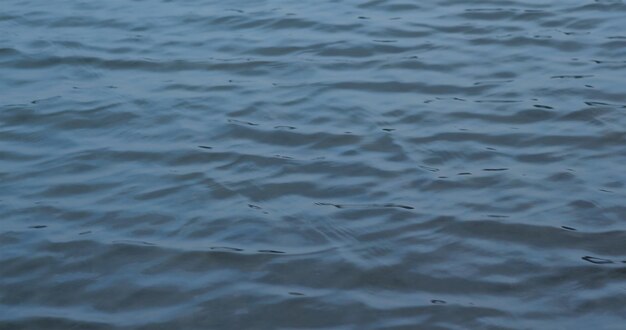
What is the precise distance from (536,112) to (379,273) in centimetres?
206

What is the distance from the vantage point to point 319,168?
614cm

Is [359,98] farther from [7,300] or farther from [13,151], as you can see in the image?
[7,300]

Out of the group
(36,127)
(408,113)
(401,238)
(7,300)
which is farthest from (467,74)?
(7,300)

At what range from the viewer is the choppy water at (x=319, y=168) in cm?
491

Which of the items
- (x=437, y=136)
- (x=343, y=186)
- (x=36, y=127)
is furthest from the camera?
(x=36, y=127)

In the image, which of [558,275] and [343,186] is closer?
[558,275]

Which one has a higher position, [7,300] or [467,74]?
[467,74]

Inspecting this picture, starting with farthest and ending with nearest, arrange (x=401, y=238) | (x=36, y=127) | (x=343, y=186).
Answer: (x=36, y=127) < (x=343, y=186) < (x=401, y=238)

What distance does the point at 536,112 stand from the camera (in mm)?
6629

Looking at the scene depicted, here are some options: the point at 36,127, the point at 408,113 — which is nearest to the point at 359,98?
the point at 408,113

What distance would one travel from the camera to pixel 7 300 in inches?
198

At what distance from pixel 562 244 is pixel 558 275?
29 centimetres

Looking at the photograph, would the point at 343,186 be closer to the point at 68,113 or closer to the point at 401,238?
the point at 401,238

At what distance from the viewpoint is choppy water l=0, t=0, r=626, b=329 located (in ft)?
16.1
